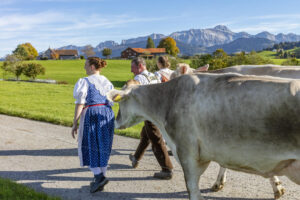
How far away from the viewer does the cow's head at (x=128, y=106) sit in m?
4.93

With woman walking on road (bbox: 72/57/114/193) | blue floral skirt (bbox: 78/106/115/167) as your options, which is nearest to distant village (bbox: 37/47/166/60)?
woman walking on road (bbox: 72/57/114/193)

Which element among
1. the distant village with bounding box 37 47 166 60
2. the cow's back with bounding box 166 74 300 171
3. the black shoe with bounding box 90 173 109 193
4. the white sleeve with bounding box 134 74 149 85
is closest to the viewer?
Answer: the cow's back with bounding box 166 74 300 171

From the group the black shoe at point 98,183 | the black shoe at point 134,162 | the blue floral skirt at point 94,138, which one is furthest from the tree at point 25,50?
the black shoe at point 98,183

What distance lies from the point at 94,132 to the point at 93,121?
0.20m

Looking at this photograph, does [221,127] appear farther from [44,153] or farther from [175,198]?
[44,153]

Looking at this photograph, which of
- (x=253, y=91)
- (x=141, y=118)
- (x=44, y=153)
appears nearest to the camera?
(x=253, y=91)

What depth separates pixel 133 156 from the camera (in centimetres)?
686

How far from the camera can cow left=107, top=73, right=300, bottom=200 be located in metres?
3.15

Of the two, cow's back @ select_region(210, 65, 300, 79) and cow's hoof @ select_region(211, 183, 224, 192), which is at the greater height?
cow's back @ select_region(210, 65, 300, 79)

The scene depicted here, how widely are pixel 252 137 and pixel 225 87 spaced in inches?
26.0

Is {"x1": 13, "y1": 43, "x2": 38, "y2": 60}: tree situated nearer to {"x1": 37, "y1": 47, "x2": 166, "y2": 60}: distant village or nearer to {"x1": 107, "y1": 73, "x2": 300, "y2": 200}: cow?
{"x1": 37, "y1": 47, "x2": 166, "y2": 60}: distant village

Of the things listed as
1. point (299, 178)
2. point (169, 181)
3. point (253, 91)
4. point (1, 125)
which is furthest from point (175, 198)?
point (1, 125)

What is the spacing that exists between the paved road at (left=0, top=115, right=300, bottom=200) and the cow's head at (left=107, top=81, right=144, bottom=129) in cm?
133

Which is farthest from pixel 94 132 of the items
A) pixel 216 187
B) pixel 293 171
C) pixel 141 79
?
pixel 293 171
